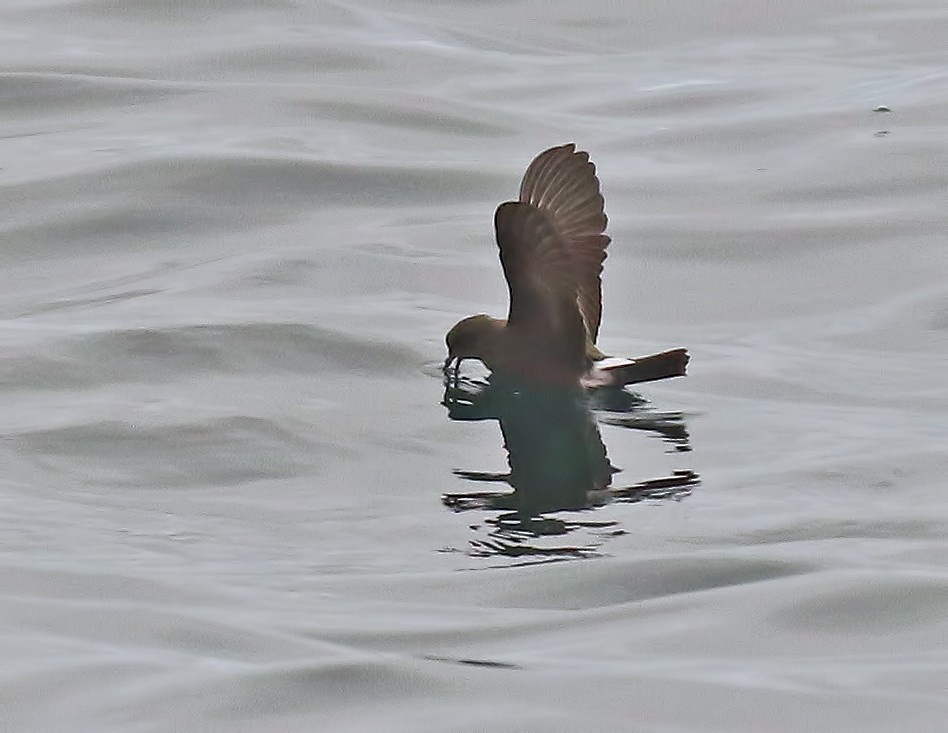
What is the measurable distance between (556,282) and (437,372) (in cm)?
90

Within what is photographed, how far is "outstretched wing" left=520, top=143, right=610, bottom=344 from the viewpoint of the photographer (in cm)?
697

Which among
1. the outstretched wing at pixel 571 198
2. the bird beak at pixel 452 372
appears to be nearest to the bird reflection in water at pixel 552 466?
the bird beak at pixel 452 372

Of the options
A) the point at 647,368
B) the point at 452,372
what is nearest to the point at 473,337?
the point at 452,372

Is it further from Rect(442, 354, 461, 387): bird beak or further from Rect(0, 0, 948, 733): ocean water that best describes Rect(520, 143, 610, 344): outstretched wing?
Rect(442, 354, 461, 387): bird beak

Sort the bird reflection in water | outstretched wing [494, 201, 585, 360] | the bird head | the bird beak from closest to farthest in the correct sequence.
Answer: the bird reflection in water → outstretched wing [494, 201, 585, 360] → the bird head → the bird beak

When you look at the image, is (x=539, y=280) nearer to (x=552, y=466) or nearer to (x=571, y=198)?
(x=571, y=198)

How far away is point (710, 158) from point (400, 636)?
6191 mm

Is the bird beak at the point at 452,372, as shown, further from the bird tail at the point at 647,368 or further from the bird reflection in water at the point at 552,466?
the bird tail at the point at 647,368

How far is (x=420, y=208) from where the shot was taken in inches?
396

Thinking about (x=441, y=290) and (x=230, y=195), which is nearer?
(x=441, y=290)

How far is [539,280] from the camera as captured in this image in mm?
6992

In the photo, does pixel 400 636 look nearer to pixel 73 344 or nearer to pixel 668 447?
pixel 668 447

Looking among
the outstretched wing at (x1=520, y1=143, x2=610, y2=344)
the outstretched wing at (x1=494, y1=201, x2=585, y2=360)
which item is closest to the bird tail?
the outstretched wing at (x1=494, y1=201, x2=585, y2=360)

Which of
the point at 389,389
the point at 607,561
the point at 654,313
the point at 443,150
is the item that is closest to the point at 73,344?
the point at 389,389
